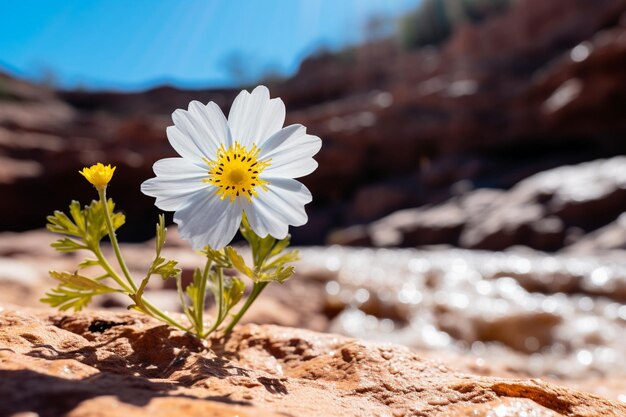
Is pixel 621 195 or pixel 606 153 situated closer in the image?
pixel 621 195

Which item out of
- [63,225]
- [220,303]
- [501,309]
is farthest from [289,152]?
[501,309]

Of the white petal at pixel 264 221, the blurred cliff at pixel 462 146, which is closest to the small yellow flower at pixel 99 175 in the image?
the white petal at pixel 264 221

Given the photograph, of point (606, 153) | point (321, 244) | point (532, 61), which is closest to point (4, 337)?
point (321, 244)

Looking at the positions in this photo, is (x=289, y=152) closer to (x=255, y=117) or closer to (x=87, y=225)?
(x=255, y=117)

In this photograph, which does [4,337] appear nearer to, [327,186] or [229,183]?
[229,183]

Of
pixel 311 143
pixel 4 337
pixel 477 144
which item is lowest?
pixel 4 337

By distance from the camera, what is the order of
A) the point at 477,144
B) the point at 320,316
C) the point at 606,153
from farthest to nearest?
the point at 477,144
the point at 606,153
the point at 320,316

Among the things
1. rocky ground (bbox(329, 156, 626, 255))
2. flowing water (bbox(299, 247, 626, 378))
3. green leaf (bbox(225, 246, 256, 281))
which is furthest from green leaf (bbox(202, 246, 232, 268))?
rocky ground (bbox(329, 156, 626, 255))
